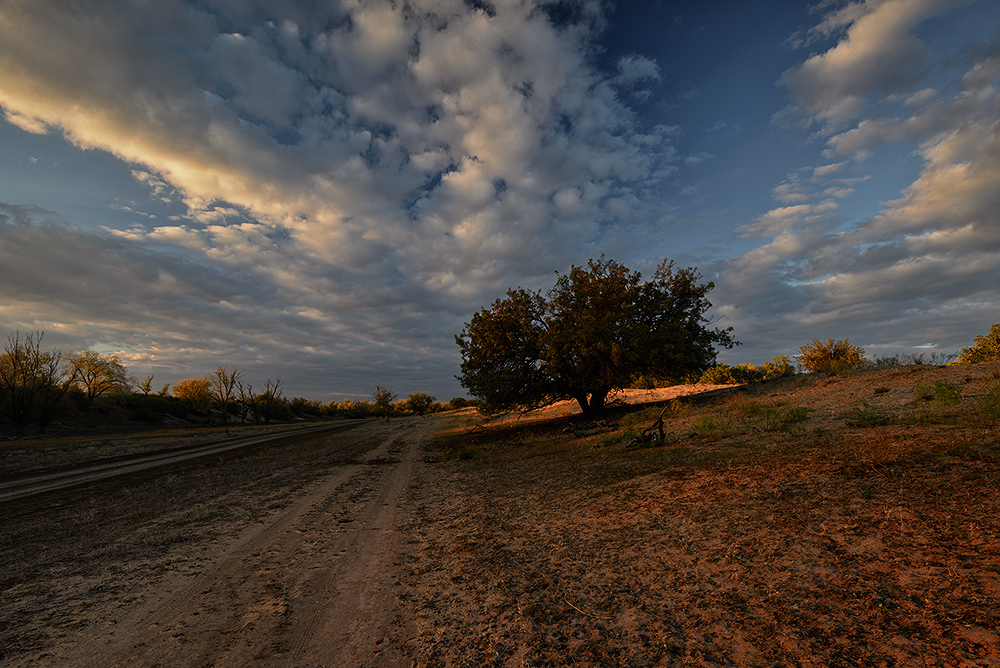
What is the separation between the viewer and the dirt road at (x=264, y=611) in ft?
11.3

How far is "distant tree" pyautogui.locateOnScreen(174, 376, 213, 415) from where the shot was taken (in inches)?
2955

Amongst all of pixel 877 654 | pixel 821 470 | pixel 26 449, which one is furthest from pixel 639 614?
pixel 26 449

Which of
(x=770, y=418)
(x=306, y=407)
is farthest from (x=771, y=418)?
(x=306, y=407)

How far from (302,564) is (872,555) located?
673 centimetres

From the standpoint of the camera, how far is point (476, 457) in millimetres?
15812

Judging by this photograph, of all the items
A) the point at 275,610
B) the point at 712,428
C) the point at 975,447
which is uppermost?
the point at 975,447

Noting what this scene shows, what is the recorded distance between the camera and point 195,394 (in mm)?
77625

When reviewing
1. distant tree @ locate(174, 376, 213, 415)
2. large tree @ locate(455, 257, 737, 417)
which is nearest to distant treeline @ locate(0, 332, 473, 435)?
distant tree @ locate(174, 376, 213, 415)

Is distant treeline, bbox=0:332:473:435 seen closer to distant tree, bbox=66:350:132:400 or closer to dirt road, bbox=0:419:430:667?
distant tree, bbox=66:350:132:400

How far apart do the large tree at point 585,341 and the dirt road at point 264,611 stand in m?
13.5

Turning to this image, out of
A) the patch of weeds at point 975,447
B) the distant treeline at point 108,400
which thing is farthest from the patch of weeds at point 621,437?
the distant treeline at point 108,400

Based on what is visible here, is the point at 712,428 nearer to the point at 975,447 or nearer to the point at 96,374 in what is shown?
the point at 975,447

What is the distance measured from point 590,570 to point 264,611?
367 centimetres

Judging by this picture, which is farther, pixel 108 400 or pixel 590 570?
pixel 108 400
